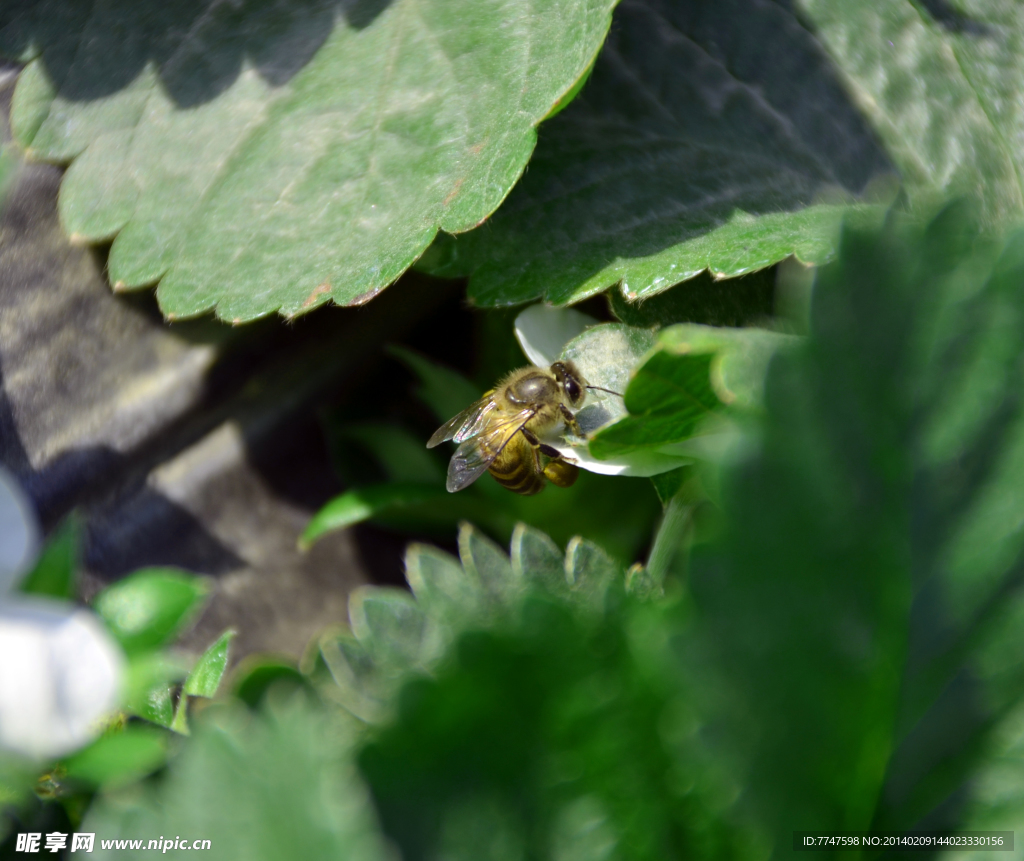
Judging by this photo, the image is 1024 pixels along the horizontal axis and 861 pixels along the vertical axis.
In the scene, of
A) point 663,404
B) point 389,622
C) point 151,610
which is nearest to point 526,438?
point 663,404

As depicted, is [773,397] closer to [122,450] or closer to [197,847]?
[197,847]

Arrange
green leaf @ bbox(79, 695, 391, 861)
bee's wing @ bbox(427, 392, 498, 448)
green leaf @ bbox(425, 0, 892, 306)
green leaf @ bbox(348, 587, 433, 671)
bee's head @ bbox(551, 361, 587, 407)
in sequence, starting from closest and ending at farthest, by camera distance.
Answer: green leaf @ bbox(79, 695, 391, 861)
green leaf @ bbox(348, 587, 433, 671)
green leaf @ bbox(425, 0, 892, 306)
bee's head @ bbox(551, 361, 587, 407)
bee's wing @ bbox(427, 392, 498, 448)

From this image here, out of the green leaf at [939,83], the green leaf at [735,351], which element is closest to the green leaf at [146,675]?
the green leaf at [735,351]

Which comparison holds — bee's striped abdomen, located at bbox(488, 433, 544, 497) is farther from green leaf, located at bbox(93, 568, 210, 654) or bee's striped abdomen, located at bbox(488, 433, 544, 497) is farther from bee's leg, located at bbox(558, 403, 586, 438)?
green leaf, located at bbox(93, 568, 210, 654)

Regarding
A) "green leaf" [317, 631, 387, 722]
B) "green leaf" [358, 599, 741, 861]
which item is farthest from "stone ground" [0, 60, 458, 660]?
"green leaf" [358, 599, 741, 861]

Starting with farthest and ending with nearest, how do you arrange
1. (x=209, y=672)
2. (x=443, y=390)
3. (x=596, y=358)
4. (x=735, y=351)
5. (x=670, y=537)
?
(x=443, y=390)
(x=596, y=358)
(x=670, y=537)
(x=209, y=672)
(x=735, y=351)

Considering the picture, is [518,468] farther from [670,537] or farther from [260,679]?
[260,679]

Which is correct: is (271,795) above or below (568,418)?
above
